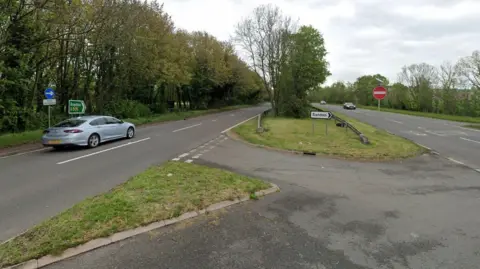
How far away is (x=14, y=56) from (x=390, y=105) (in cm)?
7019

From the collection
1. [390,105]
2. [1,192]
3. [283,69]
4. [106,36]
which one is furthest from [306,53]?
[390,105]

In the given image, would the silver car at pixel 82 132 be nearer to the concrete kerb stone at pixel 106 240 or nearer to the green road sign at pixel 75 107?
the green road sign at pixel 75 107

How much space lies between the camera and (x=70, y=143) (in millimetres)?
11109

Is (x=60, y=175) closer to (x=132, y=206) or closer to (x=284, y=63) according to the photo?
(x=132, y=206)

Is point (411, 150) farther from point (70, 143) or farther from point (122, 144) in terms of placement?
point (70, 143)

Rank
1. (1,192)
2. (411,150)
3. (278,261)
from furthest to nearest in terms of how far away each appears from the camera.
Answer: (411,150), (1,192), (278,261)

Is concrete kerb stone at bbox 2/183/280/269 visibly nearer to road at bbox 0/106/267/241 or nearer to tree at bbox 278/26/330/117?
road at bbox 0/106/267/241

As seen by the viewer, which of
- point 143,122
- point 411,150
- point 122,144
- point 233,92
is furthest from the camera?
point 233,92

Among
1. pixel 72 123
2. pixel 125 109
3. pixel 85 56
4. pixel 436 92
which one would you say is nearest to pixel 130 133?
pixel 72 123

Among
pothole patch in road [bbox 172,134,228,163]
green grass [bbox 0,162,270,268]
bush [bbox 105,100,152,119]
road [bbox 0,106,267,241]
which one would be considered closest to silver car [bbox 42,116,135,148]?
road [bbox 0,106,267,241]

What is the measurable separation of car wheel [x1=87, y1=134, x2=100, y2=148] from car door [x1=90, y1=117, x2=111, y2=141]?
0.20 metres

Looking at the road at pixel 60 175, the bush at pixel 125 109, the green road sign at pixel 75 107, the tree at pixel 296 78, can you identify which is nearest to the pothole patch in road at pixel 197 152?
the road at pixel 60 175

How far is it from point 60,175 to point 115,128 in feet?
21.8

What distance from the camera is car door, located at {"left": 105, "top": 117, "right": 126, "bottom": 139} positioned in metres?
13.5
